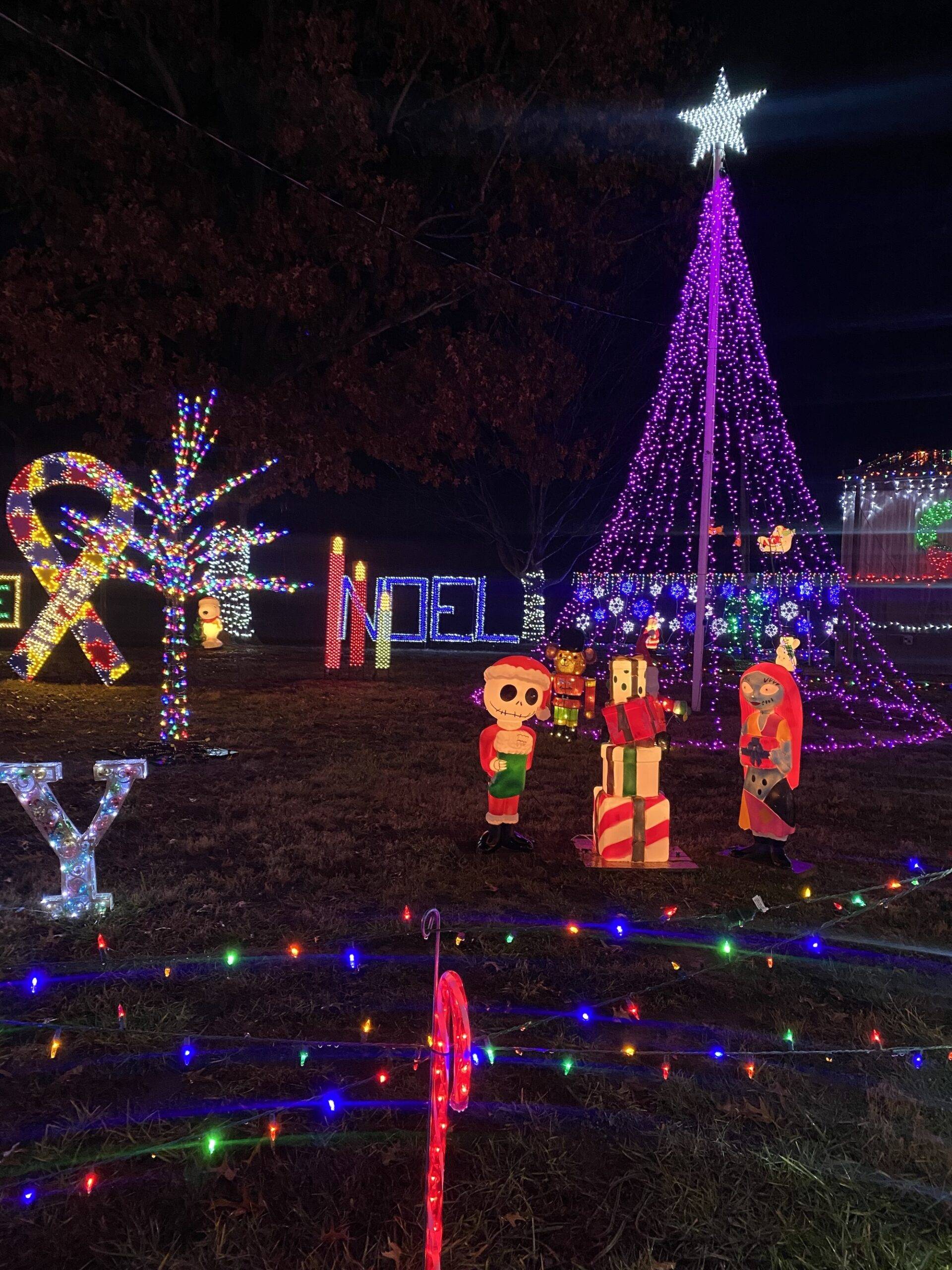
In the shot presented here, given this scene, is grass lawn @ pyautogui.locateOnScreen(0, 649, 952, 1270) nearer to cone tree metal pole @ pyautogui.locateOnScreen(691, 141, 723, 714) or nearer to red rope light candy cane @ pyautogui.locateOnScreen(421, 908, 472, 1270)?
red rope light candy cane @ pyautogui.locateOnScreen(421, 908, 472, 1270)

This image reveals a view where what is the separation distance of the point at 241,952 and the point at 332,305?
1078cm

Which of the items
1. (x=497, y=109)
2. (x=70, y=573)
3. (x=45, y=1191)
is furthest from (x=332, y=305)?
(x=45, y=1191)

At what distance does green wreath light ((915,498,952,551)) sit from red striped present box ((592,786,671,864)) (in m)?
19.0

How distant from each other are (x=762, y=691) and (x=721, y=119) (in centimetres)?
911

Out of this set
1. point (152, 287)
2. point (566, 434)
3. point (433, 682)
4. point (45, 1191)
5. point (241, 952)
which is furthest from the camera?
point (566, 434)

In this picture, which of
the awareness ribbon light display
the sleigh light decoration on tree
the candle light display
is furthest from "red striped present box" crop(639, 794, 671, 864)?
the awareness ribbon light display

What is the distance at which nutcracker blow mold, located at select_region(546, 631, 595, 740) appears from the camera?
902 centimetres

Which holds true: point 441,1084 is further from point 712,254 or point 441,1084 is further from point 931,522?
point 931,522

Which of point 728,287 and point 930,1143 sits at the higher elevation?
point 728,287

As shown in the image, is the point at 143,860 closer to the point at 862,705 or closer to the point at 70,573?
the point at 70,573

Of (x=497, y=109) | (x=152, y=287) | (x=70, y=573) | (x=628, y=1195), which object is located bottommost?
(x=628, y=1195)

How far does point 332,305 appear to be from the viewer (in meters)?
12.4

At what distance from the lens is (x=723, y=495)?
51.2 feet

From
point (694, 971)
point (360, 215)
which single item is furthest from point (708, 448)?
point (694, 971)
